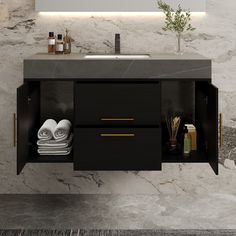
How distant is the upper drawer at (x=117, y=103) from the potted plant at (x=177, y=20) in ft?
1.70

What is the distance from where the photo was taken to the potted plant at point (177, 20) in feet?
11.4

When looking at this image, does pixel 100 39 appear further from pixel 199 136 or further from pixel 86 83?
pixel 199 136

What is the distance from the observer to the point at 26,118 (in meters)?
3.16

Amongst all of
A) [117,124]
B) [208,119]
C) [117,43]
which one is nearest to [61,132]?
[117,124]

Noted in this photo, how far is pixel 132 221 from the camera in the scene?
3.24 meters

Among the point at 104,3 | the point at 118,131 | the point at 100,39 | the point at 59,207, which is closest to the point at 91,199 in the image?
the point at 59,207

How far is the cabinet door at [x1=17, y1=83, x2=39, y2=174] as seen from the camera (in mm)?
2980

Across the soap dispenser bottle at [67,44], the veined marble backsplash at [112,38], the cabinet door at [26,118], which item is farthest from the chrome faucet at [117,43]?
the cabinet door at [26,118]

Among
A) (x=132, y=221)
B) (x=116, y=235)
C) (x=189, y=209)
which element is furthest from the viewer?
(x=189, y=209)

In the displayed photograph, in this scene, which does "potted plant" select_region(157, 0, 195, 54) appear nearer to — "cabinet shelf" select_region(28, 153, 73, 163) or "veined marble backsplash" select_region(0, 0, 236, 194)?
"veined marble backsplash" select_region(0, 0, 236, 194)

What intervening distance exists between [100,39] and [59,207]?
1197 mm

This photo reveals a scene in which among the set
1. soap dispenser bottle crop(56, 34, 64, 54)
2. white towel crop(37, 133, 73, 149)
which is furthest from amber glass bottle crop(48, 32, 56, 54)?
white towel crop(37, 133, 73, 149)

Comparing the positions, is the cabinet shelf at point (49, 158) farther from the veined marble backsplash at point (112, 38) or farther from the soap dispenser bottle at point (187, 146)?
the soap dispenser bottle at point (187, 146)

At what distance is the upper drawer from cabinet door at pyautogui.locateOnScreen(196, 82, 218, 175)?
1.03 feet
